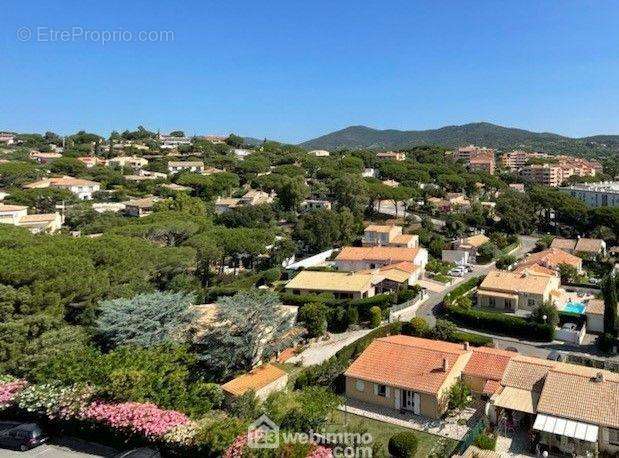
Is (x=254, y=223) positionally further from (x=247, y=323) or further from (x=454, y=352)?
(x=454, y=352)

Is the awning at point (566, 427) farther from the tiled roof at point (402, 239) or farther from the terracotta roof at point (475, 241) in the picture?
the terracotta roof at point (475, 241)

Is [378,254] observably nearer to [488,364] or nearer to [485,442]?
[488,364]

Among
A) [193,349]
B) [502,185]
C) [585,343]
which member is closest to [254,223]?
[193,349]

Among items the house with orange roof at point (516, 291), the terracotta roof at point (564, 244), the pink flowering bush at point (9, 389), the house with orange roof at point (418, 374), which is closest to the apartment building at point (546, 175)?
the terracotta roof at point (564, 244)

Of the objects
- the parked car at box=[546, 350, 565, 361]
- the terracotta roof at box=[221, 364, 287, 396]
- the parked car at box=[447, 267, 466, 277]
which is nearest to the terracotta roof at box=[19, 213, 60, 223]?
the terracotta roof at box=[221, 364, 287, 396]

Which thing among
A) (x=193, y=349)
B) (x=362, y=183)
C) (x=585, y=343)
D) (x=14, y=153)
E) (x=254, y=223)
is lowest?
(x=585, y=343)

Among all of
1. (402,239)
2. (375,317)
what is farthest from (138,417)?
(402,239)
